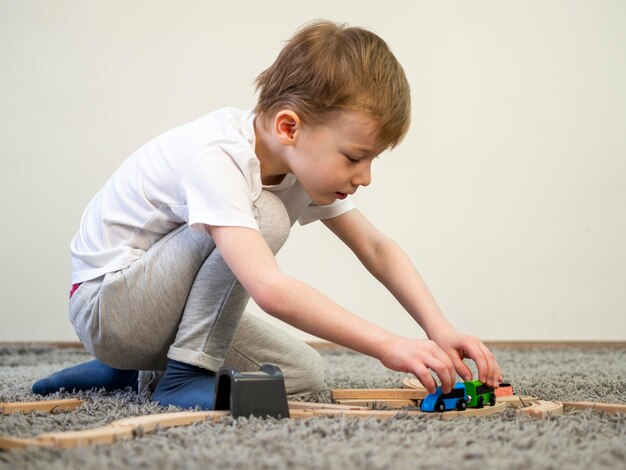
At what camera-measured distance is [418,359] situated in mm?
770

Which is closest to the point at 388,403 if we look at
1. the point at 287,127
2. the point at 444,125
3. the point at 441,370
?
the point at 441,370

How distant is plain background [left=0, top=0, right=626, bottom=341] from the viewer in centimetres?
199

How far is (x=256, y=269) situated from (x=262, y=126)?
10.4 inches

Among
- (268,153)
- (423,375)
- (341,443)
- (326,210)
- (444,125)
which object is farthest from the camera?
(444,125)

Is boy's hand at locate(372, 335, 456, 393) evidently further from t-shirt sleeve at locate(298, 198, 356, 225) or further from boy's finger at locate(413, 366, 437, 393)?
t-shirt sleeve at locate(298, 198, 356, 225)

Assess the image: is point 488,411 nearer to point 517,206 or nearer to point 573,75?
point 517,206

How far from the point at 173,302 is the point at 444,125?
1.30m

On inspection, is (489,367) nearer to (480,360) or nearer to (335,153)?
(480,360)

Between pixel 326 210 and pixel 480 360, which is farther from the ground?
pixel 326 210

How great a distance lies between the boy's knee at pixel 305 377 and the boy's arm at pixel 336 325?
13.1 inches

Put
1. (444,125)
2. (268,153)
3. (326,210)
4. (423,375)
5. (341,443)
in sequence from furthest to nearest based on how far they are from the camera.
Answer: (444,125) → (326,210) → (268,153) → (423,375) → (341,443)

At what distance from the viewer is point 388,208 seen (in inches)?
80.0

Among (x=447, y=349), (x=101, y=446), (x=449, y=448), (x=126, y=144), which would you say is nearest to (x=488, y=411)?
(x=447, y=349)

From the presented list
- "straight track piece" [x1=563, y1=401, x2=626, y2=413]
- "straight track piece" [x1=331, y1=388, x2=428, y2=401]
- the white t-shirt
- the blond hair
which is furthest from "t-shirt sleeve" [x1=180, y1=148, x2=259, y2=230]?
"straight track piece" [x1=563, y1=401, x2=626, y2=413]
